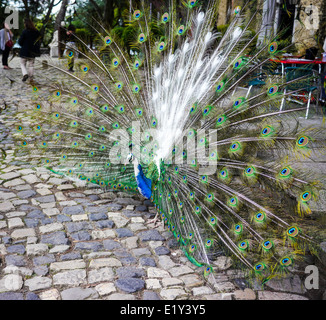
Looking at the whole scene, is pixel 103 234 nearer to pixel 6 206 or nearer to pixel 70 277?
pixel 70 277

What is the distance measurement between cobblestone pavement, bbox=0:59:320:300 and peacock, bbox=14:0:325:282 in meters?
0.20

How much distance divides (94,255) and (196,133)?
144 centimetres

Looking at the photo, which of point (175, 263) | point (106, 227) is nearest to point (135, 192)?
point (106, 227)

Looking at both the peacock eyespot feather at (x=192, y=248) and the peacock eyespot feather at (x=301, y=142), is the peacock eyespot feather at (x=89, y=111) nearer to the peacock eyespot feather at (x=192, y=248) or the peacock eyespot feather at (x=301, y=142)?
the peacock eyespot feather at (x=192, y=248)

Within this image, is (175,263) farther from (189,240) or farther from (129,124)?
(129,124)

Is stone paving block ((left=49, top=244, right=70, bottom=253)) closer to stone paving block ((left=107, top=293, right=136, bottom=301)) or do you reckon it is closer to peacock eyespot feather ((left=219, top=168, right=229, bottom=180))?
stone paving block ((left=107, top=293, right=136, bottom=301))

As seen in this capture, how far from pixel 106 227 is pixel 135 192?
73 centimetres

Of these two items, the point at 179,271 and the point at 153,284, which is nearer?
the point at 153,284

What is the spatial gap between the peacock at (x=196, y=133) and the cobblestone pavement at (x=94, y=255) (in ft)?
0.64

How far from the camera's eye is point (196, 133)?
3.56 meters

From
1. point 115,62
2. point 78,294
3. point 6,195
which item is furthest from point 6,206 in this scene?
point 115,62

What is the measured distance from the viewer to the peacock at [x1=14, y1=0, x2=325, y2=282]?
294 centimetres

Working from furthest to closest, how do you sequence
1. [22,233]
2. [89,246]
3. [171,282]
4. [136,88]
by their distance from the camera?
[136,88], [22,233], [89,246], [171,282]

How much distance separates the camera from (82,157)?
4395 mm
